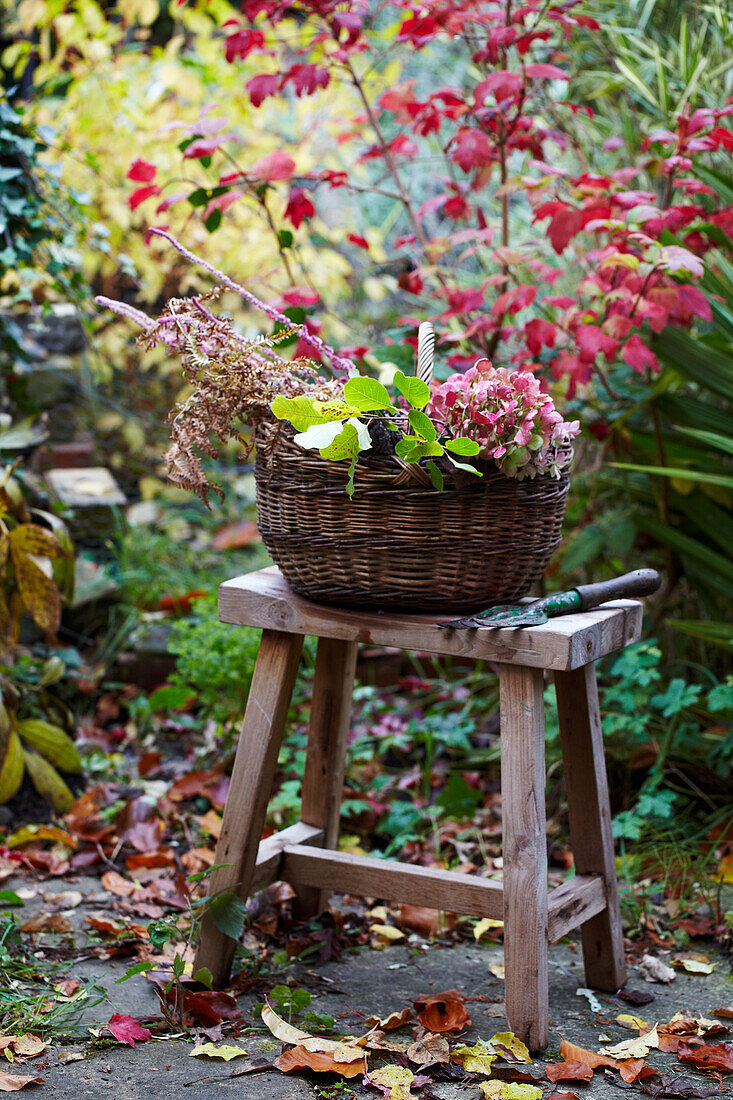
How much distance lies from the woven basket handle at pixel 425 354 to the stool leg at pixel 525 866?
0.47 m

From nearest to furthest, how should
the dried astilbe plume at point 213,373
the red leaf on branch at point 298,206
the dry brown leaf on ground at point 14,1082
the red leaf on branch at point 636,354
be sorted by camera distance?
the dry brown leaf on ground at point 14,1082
the dried astilbe plume at point 213,373
the red leaf on branch at point 636,354
the red leaf on branch at point 298,206

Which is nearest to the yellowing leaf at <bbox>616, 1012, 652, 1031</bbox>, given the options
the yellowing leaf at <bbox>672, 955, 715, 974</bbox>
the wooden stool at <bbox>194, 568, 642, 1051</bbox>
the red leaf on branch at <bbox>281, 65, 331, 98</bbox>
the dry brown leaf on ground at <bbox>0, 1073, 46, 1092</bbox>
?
the wooden stool at <bbox>194, 568, 642, 1051</bbox>

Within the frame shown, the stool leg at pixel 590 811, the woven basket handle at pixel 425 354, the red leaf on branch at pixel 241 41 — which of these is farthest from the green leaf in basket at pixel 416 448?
the red leaf on branch at pixel 241 41

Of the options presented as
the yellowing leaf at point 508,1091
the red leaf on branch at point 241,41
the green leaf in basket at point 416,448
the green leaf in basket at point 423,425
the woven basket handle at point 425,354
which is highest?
the red leaf on branch at point 241,41

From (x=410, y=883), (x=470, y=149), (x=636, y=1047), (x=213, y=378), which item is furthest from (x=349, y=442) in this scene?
(x=470, y=149)

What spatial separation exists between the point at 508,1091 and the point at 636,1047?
11.0 inches

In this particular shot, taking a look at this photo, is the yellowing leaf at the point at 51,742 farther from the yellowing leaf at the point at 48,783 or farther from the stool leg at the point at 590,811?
the stool leg at the point at 590,811

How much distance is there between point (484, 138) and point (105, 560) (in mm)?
1983

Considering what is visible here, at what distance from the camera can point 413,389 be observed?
1464 millimetres

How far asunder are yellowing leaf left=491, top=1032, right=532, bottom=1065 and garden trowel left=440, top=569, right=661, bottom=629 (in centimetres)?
62

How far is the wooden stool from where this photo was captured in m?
1.55

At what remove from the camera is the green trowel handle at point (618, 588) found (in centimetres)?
167

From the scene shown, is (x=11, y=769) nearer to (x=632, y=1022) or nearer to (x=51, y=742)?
(x=51, y=742)

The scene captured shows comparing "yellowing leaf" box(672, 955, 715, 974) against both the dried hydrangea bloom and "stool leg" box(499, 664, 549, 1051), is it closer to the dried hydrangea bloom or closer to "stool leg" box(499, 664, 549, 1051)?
"stool leg" box(499, 664, 549, 1051)
